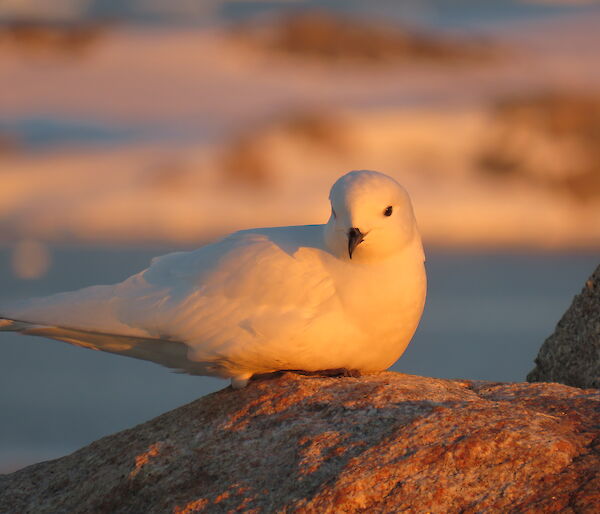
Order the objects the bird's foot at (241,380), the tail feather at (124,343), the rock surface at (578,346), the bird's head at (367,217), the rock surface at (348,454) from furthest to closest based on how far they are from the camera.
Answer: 1. the rock surface at (578,346)
2. the tail feather at (124,343)
3. the bird's foot at (241,380)
4. the bird's head at (367,217)
5. the rock surface at (348,454)

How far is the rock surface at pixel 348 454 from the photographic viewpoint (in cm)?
369

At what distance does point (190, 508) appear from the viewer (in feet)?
13.0

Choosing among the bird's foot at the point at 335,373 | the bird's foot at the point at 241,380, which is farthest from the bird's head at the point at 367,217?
the bird's foot at the point at 241,380

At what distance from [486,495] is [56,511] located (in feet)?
7.46

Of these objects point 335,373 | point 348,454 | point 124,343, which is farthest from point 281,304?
point 348,454

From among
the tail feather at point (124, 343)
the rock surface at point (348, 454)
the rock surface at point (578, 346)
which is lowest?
the rock surface at point (348, 454)

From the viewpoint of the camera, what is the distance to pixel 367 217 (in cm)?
475

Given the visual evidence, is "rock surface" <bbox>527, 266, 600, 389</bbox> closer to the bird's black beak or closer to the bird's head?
the bird's head

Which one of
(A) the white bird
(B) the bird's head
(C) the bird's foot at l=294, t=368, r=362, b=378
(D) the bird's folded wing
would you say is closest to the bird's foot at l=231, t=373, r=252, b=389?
(A) the white bird

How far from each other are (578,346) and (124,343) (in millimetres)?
2799

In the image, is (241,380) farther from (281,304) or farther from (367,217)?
(367,217)

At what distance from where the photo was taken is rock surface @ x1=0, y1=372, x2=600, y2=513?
145 inches

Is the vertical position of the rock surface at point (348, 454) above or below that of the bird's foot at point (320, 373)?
below

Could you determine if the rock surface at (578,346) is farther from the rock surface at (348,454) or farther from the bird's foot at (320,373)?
the bird's foot at (320,373)
